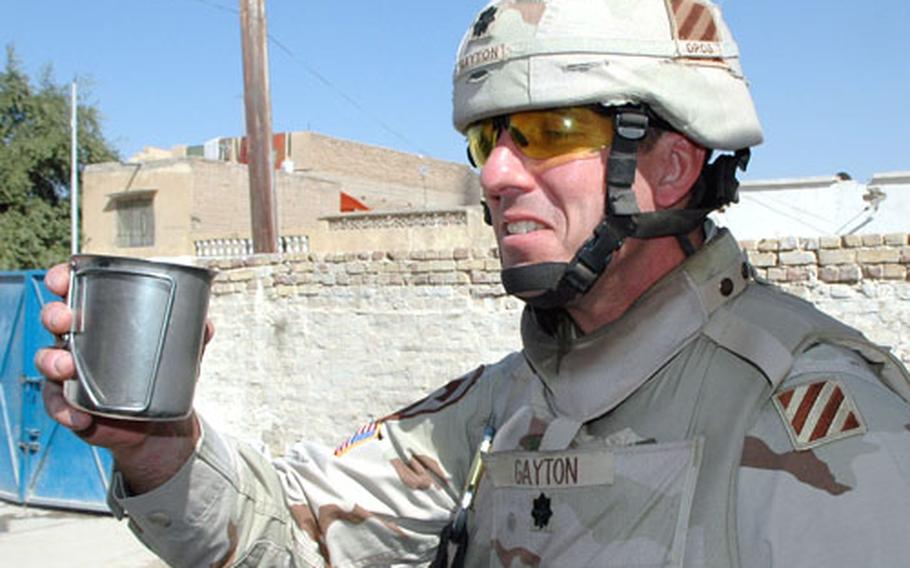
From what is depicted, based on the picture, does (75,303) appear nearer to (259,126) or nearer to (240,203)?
(259,126)

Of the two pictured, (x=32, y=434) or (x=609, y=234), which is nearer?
(x=609, y=234)

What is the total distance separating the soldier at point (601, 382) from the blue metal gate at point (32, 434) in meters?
6.30

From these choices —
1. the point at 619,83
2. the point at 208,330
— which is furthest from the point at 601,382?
the point at 208,330

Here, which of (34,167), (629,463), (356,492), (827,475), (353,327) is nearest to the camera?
(827,475)

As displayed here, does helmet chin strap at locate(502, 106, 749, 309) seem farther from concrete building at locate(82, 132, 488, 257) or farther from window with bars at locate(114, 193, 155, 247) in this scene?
window with bars at locate(114, 193, 155, 247)

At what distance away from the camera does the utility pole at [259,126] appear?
28.6ft

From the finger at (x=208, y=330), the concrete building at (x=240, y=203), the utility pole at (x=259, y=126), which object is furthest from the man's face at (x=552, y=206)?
the concrete building at (x=240, y=203)

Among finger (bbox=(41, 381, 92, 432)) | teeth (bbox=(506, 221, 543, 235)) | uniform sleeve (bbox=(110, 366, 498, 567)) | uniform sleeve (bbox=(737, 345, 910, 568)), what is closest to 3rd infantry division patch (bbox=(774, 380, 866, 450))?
uniform sleeve (bbox=(737, 345, 910, 568))

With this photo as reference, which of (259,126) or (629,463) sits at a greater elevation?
(259,126)

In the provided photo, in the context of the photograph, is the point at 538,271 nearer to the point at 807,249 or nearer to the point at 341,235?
the point at 807,249

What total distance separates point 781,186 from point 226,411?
912 cm

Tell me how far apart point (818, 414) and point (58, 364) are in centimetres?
114

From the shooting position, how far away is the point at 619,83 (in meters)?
1.55

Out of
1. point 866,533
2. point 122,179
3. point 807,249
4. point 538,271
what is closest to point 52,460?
point 807,249
